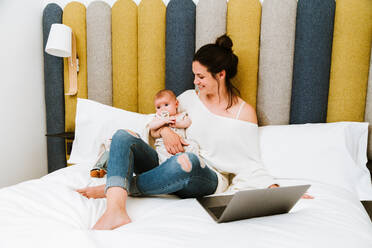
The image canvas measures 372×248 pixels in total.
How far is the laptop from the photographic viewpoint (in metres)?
0.63

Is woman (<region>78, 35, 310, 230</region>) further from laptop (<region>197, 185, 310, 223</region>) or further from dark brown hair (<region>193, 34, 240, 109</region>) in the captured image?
laptop (<region>197, 185, 310, 223</region>)

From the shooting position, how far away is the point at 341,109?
4.25 feet

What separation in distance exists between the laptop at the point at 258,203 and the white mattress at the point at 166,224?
0.07ft

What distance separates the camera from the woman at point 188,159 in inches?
33.4

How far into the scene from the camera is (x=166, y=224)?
66 cm

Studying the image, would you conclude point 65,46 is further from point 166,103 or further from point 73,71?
point 166,103

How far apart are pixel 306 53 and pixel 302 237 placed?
104 cm

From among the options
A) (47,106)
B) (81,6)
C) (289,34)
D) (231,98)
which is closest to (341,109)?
(289,34)

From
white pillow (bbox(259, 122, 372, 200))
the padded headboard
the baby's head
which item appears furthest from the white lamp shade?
white pillow (bbox(259, 122, 372, 200))

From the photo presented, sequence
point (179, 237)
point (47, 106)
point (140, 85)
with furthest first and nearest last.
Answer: point (47, 106) < point (140, 85) < point (179, 237)

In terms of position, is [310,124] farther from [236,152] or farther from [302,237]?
[302,237]

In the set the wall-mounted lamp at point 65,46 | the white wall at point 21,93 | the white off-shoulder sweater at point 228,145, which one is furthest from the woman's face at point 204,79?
the white wall at point 21,93

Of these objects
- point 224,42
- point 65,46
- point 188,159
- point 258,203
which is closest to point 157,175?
point 188,159

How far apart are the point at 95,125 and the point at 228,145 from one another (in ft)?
2.58
